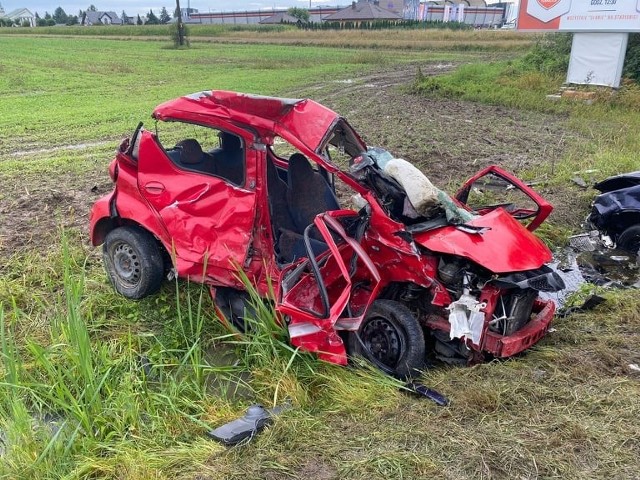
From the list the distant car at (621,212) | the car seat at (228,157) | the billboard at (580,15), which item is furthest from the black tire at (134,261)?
the billboard at (580,15)

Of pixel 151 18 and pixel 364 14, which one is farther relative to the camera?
pixel 151 18

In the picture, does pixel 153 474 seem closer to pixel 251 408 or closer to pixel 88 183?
pixel 251 408

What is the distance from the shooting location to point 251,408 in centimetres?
378

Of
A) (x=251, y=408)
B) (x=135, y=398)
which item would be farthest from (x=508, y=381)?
(x=135, y=398)

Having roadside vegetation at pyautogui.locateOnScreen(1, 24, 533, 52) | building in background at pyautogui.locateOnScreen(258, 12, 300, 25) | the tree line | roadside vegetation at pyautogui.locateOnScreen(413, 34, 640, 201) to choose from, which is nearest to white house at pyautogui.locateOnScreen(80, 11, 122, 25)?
the tree line

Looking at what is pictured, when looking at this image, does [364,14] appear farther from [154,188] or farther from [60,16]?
[154,188]

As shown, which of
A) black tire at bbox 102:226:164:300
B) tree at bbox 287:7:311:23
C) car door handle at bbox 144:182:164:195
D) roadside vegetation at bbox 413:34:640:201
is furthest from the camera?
tree at bbox 287:7:311:23

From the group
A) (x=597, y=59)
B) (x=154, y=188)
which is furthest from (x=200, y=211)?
(x=597, y=59)

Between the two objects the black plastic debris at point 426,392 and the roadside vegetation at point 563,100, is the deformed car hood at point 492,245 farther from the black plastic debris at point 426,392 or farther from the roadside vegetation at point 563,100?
the roadside vegetation at point 563,100

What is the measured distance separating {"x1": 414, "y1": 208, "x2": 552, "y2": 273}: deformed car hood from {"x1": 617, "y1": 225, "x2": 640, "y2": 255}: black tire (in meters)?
2.87

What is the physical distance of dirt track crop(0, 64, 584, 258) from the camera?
721 cm

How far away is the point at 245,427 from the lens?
3.49 meters

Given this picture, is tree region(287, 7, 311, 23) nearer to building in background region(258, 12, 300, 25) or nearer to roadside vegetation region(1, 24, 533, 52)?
building in background region(258, 12, 300, 25)

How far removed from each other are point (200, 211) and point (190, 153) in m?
0.75
